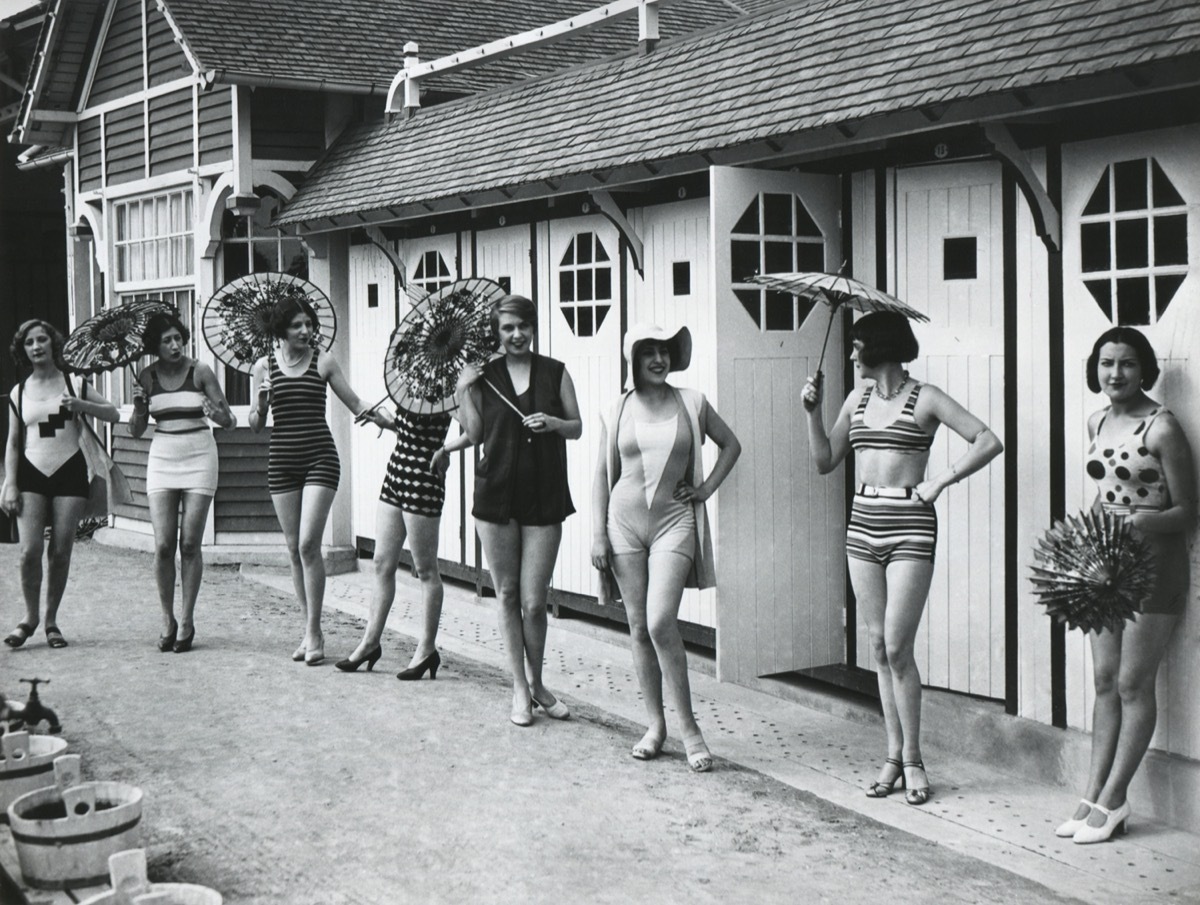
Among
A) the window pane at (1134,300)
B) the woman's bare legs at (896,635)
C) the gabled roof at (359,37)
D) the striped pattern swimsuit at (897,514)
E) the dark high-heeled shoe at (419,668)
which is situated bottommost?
the dark high-heeled shoe at (419,668)

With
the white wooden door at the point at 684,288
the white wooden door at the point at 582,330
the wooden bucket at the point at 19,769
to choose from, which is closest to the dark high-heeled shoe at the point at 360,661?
the white wooden door at the point at 582,330

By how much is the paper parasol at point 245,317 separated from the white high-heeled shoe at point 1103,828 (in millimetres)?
5386

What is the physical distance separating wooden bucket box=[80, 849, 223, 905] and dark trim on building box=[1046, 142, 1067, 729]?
3.50 m

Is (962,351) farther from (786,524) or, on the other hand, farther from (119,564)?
(119,564)

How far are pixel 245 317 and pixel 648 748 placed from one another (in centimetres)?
410

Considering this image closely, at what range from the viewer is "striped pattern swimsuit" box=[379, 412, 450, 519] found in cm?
786

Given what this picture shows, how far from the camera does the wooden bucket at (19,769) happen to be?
543cm

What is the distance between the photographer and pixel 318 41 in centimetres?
1291

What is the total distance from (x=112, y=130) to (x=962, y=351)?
10.4m

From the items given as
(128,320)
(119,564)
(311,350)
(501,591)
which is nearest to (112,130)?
(119,564)

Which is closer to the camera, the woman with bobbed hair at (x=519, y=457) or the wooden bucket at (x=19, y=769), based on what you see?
the wooden bucket at (x=19, y=769)

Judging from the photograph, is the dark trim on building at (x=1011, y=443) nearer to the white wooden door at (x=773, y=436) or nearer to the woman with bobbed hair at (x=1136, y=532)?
the woman with bobbed hair at (x=1136, y=532)

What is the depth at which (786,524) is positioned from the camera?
23.8 ft

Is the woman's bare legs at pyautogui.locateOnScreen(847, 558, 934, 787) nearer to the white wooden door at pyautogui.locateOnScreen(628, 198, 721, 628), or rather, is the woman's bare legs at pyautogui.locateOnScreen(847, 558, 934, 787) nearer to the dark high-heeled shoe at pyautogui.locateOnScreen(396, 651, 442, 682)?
the white wooden door at pyautogui.locateOnScreen(628, 198, 721, 628)
